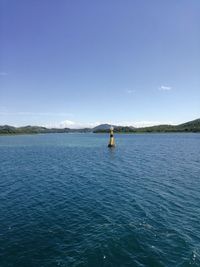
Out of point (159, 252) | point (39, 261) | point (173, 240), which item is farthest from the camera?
point (173, 240)

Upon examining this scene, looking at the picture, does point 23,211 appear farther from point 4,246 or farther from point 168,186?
point 168,186

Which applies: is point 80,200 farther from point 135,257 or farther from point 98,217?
point 135,257

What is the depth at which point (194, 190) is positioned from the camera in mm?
28484

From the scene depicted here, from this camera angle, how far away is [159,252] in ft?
48.4

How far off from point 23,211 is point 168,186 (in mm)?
Result: 18858

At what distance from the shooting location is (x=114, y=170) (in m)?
43.8

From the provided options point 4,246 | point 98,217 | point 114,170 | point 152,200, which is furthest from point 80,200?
point 114,170

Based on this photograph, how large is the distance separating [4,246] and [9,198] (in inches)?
451

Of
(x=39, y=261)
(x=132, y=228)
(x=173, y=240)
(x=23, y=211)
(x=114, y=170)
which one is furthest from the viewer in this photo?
(x=114, y=170)

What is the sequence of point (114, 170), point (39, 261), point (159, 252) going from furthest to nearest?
point (114, 170) → point (159, 252) → point (39, 261)

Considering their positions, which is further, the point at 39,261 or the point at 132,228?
the point at 132,228

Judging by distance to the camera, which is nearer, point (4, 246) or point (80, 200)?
point (4, 246)

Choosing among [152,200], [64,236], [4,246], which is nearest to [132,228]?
[64,236]

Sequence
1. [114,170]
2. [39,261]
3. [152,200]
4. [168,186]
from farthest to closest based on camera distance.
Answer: [114,170]
[168,186]
[152,200]
[39,261]
